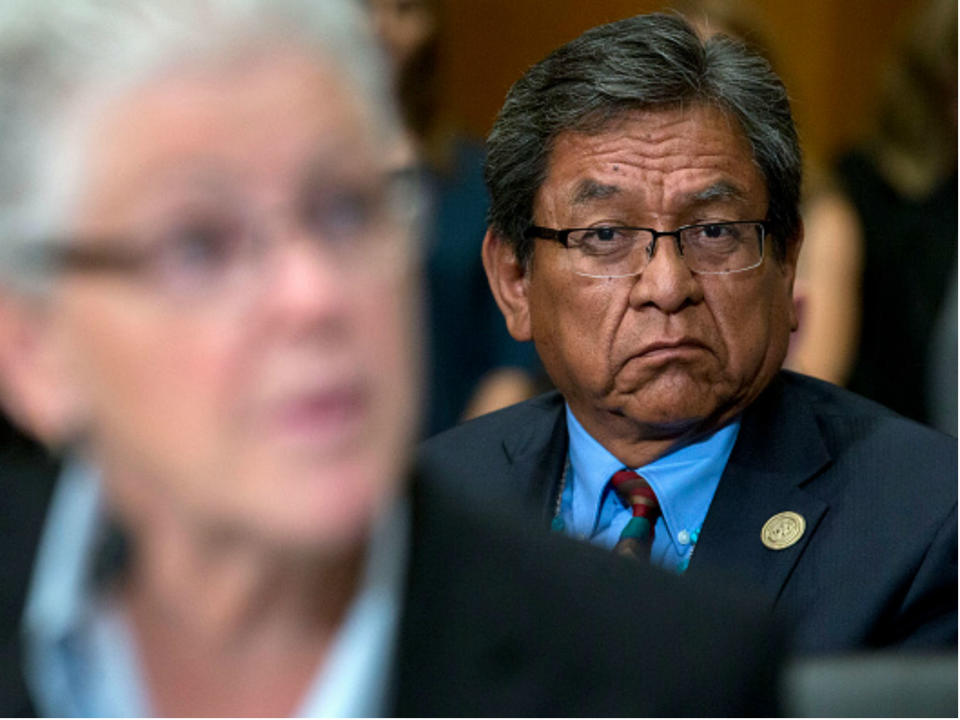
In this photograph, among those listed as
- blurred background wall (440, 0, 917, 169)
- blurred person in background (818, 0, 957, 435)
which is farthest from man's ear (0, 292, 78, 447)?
blurred background wall (440, 0, 917, 169)

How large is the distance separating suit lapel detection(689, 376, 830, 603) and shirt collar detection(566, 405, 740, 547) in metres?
0.02

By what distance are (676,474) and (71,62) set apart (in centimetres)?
131

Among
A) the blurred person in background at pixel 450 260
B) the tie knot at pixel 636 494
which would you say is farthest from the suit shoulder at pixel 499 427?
the blurred person in background at pixel 450 260

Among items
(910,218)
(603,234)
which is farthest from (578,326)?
(910,218)

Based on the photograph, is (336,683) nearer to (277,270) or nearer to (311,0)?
(277,270)

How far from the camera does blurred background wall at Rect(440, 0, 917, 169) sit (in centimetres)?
457

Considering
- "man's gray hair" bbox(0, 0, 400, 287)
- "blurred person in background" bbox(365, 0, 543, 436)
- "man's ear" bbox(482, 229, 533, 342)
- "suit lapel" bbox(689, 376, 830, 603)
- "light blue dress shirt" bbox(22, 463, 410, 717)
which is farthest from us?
"blurred person in background" bbox(365, 0, 543, 436)

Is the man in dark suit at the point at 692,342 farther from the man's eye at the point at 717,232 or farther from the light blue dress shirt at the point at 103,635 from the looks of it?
the light blue dress shirt at the point at 103,635

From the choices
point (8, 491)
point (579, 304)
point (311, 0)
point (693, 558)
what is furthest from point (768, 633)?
point (579, 304)

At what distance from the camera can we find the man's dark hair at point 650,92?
6.50ft

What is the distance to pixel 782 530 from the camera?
194cm

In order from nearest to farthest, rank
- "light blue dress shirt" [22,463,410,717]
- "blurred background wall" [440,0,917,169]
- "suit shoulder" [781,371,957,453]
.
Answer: "light blue dress shirt" [22,463,410,717] → "suit shoulder" [781,371,957,453] → "blurred background wall" [440,0,917,169]

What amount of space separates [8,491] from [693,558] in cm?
98

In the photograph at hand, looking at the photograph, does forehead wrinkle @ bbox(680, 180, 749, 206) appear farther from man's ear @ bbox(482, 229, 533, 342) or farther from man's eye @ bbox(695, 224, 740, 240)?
man's ear @ bbox(482, 229, 533, 342)
